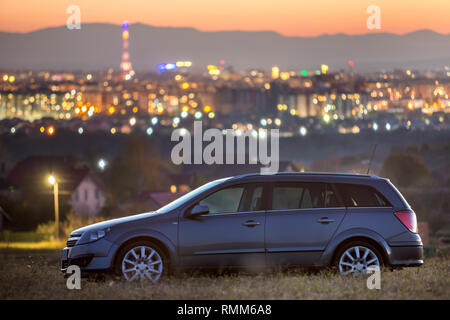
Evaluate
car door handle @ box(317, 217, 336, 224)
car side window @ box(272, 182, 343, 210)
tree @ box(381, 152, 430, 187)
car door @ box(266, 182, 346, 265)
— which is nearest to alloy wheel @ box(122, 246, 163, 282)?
car door @ box(266, 182, 346, 265)

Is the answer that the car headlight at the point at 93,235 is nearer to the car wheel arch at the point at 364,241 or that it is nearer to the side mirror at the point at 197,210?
the side mirror at the point at 197,210

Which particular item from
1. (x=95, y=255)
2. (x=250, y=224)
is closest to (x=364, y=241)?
(x=250, y=224)

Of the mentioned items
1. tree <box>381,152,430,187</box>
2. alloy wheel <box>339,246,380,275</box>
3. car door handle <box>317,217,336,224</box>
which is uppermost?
tree <box>381,152,430,187</box>

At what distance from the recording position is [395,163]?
9850cm

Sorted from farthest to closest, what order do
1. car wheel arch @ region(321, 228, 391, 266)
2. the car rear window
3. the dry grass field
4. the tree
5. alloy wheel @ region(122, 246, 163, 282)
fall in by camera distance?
the tree < the car rear window < car wheel arch @ region(321, 228, 391, 266) < alloy wheel @ region(122, 246, 163, 282) < the dry grass field

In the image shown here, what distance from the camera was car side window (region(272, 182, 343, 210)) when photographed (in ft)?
36.9

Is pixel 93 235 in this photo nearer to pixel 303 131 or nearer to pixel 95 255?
pixel 95 255

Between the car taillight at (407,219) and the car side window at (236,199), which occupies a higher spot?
the car side window at (236,199)

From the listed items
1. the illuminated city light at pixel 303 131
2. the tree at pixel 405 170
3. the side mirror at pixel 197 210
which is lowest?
the side mirror at pixel 197 210

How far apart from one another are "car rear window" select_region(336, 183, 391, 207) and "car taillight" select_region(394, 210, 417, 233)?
19 cm

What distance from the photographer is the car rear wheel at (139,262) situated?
10.8 meters

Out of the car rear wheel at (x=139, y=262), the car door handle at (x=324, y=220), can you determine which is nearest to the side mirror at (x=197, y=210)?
the car rear wheel at (x=139, y=262)

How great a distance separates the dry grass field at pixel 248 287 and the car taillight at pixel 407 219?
0.62 m

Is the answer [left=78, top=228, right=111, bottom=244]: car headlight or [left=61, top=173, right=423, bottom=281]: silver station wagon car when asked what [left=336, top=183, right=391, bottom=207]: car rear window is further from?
[left=78, top=228, right=111, bottom=244]: car headlight
